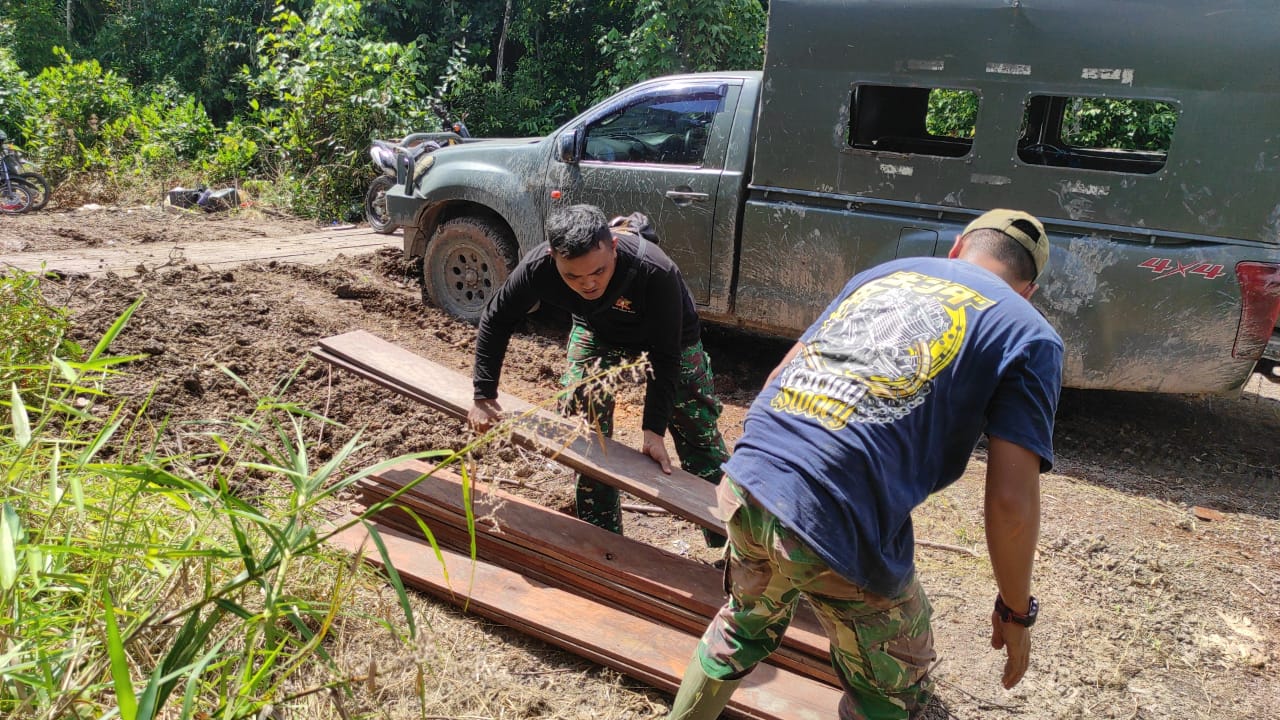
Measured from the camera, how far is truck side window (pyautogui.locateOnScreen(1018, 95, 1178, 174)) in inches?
219

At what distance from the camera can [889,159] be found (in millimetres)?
5043

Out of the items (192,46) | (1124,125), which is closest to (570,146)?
(1124,125)

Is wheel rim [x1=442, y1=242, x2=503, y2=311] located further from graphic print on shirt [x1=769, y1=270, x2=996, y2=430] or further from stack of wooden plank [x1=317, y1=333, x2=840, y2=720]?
graphic print on shirt [x1=769, y1=270, x2=996, y2=430]

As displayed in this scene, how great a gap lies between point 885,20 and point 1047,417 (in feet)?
12.0

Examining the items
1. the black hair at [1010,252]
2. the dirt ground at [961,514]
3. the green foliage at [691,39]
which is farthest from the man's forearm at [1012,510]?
the green foliage at [691,39]

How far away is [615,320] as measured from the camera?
333 cm

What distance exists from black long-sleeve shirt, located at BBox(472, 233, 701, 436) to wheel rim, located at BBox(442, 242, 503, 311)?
3091 mm

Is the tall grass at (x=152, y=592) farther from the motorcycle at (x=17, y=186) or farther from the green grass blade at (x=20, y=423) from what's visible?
the motorcycle at (x=17, y=186)

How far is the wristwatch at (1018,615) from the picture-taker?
6.68 ft

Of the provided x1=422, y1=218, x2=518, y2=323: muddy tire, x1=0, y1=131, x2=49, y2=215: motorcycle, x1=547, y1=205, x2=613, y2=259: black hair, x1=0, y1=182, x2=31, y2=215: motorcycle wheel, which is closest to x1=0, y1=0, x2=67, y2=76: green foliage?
x1=0, y1=131, x2=49, y2=215: motorcycle

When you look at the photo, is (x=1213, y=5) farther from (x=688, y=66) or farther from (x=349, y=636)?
(x=688, y=66)

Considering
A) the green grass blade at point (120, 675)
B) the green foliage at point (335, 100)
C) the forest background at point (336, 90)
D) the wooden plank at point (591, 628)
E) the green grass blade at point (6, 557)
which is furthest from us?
the forest background at point (336, 90)

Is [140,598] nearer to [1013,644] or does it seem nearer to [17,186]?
[1013,644]

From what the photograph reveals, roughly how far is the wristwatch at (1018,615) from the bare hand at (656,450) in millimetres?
1381
